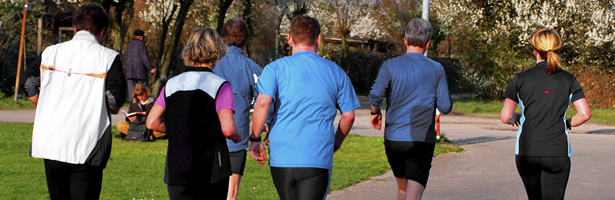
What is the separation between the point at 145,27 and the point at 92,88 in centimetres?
2680

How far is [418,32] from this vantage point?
15.8 ft

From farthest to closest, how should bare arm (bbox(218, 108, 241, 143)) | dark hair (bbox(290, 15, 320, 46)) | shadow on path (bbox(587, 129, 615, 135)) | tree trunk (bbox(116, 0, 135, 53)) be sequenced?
tree trunk (bbox(116, 0, 135, 53))
shadow on path (bbox(587, 129, 615, 135))
dark hair (bbox(290, 15, 320, 46))
bare arm (bbox(218, 108, 241, 143))

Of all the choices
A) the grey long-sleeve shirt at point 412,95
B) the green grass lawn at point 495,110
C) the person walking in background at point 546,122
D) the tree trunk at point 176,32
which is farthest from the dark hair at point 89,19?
the tree trunk at point 176,32

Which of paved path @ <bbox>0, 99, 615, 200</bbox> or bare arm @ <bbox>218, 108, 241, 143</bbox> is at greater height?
bare arm @ <bbox>218, 108, 241, 143</bbox>

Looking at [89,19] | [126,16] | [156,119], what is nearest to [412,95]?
[156,119]

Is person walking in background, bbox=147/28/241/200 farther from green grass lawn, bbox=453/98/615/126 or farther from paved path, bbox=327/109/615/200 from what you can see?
green grass lawn, bbox=453/98/615/126

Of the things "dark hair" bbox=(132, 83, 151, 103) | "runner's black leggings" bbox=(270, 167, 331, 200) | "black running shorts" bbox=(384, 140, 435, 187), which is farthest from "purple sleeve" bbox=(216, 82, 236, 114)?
"dark hair" bbox=(132, 83, 151, 103)

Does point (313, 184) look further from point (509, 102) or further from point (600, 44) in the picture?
point (600, 44)

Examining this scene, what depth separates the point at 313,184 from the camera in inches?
150

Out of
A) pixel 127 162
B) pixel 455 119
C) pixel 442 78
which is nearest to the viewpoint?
pixel 442 78

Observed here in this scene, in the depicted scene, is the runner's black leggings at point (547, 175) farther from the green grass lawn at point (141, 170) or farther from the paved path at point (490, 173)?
the green grass lawn at point (141, 170)

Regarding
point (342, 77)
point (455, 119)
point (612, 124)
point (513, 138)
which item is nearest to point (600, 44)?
point (612, 124)

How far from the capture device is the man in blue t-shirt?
149 inches

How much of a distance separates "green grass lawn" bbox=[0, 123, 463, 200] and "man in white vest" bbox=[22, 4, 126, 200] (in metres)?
2.38
